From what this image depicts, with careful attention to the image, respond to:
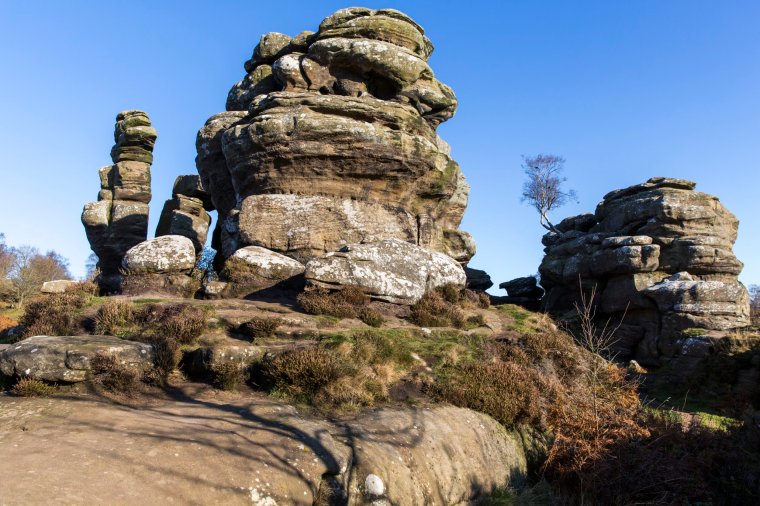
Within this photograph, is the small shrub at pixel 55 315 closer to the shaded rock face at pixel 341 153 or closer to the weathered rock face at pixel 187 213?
the shaded rock face at pixel 341 153

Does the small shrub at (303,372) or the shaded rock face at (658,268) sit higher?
the shaded rock face at (658,268)

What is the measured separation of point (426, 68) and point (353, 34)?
4.04 metres

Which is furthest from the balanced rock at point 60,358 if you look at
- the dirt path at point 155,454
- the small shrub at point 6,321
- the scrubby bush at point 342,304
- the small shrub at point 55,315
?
the small shrub at point 6,321

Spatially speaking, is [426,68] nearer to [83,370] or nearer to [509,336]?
[509,336]

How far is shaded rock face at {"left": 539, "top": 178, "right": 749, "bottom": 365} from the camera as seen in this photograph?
1016 inches

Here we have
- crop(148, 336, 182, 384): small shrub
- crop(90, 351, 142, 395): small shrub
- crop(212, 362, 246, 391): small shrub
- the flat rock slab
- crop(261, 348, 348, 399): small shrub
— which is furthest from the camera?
crop(148, 336, 182, 384): small shrub

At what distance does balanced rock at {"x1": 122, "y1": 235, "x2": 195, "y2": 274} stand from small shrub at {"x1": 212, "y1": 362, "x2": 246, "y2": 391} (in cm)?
966

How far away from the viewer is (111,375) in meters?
9.08

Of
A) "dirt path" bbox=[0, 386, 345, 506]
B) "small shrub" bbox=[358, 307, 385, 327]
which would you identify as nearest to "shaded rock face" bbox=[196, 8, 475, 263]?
"small shrub" bbox=[358, 307, 385, 327]

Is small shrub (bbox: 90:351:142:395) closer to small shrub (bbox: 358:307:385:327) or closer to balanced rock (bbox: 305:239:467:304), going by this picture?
small shrub (bbox: 358:307:385:327)

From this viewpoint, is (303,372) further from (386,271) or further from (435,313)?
(386,271)

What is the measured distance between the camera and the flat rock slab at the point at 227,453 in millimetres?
5301

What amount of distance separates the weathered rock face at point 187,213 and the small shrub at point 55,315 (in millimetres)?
16568

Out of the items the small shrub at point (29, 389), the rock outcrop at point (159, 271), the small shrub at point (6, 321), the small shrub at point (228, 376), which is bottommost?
the small shrub at point (6, 321)
